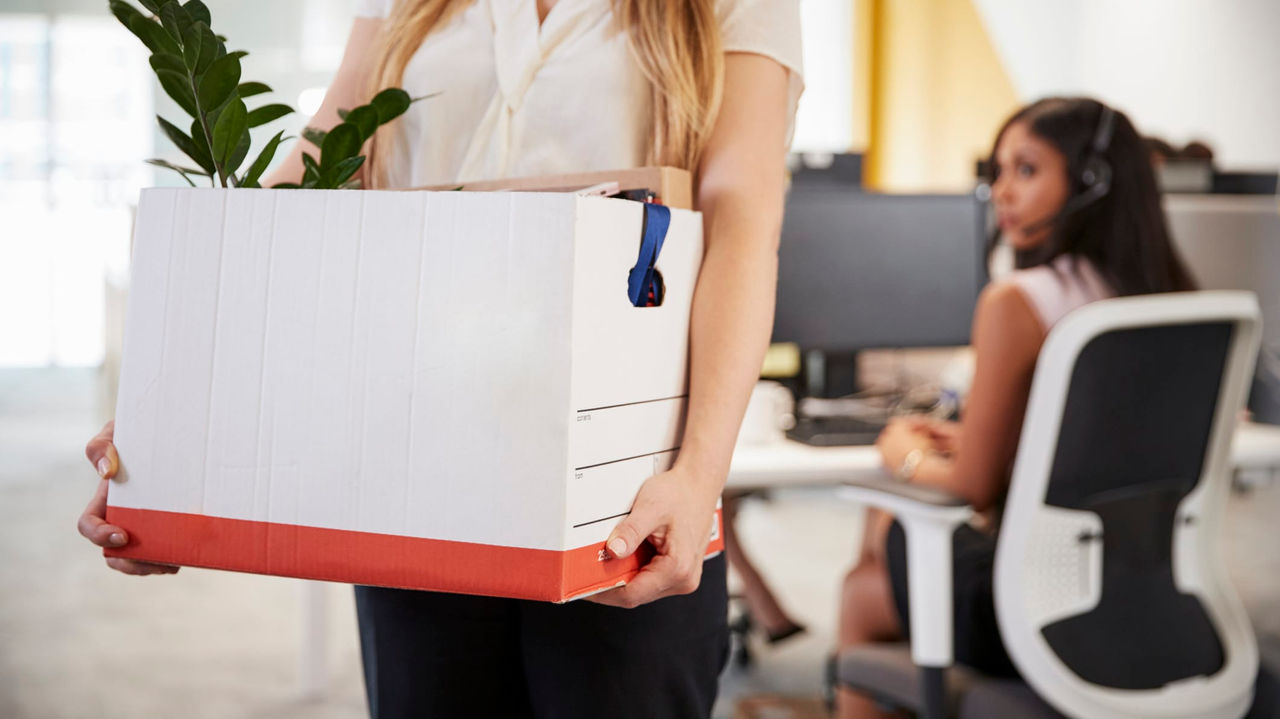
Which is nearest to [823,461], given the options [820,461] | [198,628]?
[820,461]

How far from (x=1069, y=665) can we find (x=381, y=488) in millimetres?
1126

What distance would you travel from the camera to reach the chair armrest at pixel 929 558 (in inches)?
58.1

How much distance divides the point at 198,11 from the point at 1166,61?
5.14 metres

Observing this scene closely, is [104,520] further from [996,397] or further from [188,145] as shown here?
[996,397]

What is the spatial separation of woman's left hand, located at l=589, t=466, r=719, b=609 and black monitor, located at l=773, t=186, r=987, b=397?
167 cm

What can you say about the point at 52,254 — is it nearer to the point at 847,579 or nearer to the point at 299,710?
the point at 299,710

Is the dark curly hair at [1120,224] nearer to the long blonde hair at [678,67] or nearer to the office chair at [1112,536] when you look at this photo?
the office chair at [1112,536]

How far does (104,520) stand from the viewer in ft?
2.31

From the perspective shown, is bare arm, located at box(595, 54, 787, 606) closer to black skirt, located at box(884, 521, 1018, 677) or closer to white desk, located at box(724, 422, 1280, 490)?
black skirt, located at box(884, 521, 1018, 677)

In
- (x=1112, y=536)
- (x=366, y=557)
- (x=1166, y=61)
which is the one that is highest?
(x=1166, y=61)

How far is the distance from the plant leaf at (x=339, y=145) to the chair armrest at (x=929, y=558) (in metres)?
1.02

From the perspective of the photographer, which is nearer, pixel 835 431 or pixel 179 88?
pixel 179 88

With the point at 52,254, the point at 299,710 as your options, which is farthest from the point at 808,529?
the point at 52,254

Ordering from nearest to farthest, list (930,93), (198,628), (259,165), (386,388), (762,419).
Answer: (386,388) < (259,165) < (762,419) < (198,628) < (930,93)
